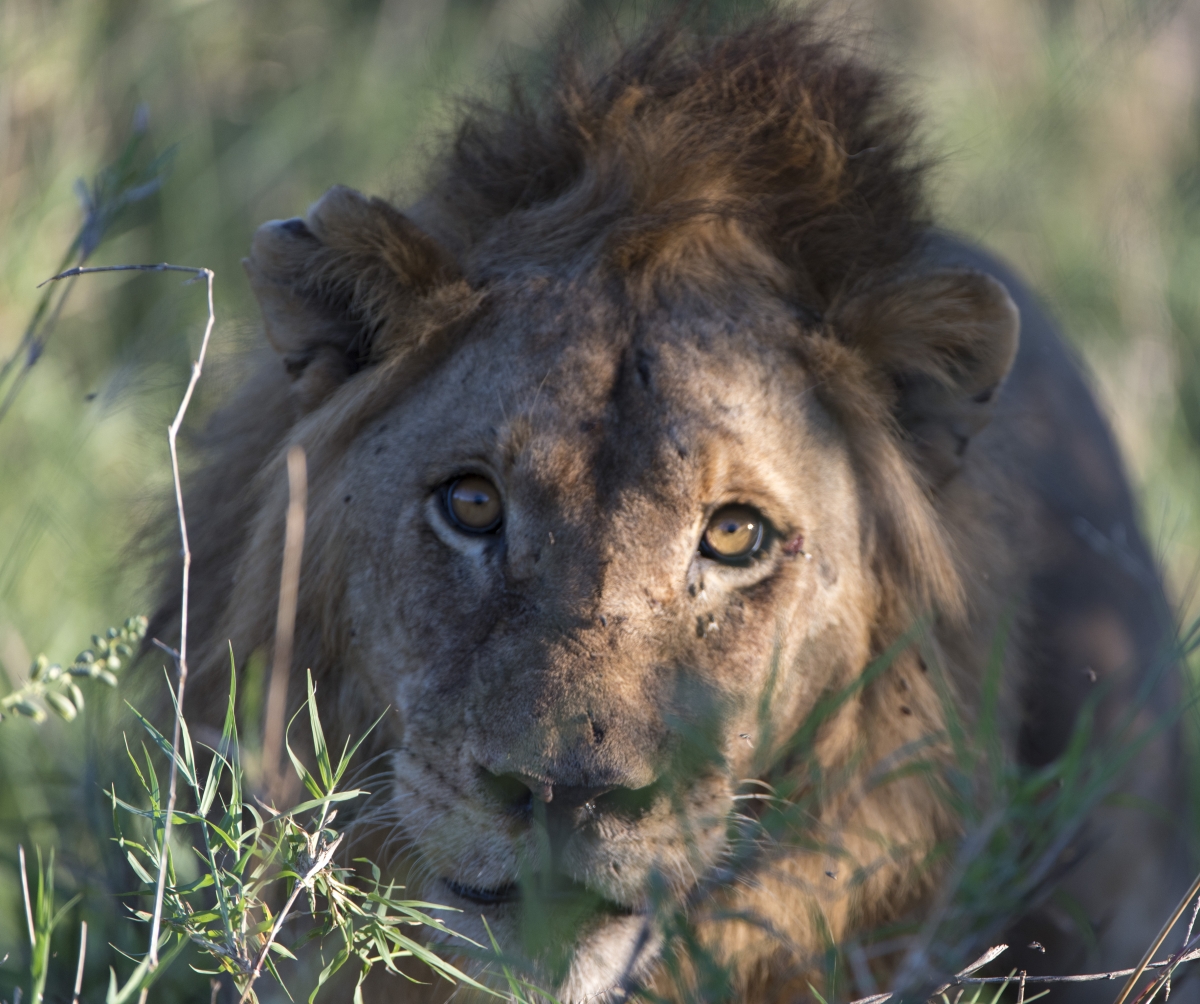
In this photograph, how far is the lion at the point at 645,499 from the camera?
2.47m

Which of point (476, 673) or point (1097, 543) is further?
point (1097, 543)

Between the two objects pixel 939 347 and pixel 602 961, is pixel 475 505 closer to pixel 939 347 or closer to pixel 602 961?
pixel 602 961

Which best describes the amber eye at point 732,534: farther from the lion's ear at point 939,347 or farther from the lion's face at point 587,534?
the lion's ear at point 939,347

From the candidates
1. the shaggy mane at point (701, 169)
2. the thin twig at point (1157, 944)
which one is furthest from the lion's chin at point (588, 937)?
the shaggy mane at point (701, 169)

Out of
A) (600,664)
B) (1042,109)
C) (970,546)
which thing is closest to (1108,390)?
(1042,109)

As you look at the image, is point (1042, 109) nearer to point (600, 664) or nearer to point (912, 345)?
point (912, 345)

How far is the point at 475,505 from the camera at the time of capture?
2693 millimetres

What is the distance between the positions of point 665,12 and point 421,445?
49.1 inches

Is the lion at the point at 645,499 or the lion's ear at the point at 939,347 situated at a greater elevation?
the lion's ear at the point at 939,347

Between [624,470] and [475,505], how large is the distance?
0.30m

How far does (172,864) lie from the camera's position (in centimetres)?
224

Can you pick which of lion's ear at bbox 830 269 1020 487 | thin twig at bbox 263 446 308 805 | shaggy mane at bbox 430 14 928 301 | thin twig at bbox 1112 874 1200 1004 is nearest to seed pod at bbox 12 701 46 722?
thin twig at bbox 263 446 308 805

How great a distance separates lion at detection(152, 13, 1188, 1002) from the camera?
2.47 metres

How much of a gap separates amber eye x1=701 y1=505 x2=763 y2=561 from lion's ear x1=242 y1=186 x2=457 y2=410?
29.5 inches
